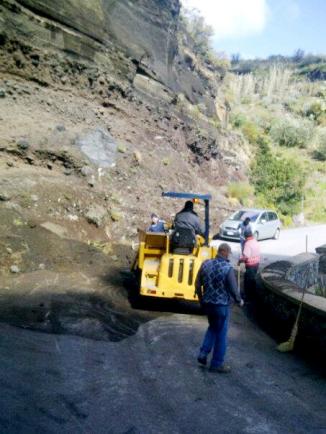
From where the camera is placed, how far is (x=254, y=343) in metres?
8.18

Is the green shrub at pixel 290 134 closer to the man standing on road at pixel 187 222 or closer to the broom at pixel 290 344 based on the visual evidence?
the man standing on road at pixel 187 222

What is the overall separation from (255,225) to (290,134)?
33.8 meters

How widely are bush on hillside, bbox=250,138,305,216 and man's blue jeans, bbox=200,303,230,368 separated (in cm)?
3000

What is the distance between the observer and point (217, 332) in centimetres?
677

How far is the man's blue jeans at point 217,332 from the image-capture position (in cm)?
671

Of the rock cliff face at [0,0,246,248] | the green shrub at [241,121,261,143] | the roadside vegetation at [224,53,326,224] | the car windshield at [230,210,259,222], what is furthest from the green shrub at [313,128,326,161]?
the car windshield at [230,210,259,222]

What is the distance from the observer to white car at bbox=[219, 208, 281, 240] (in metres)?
22.9

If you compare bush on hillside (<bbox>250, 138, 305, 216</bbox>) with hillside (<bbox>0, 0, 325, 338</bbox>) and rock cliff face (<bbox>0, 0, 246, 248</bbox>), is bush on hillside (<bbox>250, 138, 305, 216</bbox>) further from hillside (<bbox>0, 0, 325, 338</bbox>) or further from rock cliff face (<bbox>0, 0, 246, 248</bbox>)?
rock cliff face (<bbox>0, 0, 246, 248</bbox>)

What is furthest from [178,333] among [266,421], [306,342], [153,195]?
[153,195]

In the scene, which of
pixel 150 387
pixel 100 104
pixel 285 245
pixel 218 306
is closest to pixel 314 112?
pixel 285 245

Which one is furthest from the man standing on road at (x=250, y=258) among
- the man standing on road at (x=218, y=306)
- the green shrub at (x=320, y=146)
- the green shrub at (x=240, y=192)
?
the green shrub at (x=320, y=146)

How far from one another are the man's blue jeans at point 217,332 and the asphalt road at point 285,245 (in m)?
10.4

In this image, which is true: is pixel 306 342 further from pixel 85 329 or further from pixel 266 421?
pixel 85 329

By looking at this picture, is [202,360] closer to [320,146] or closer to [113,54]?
[113,54]
